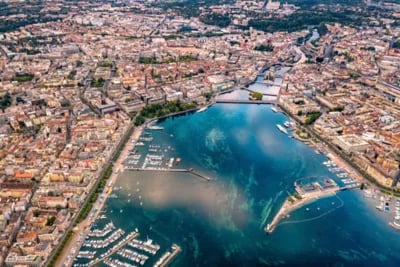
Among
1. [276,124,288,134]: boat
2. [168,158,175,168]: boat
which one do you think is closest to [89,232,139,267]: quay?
[168,158,175,168]: boat

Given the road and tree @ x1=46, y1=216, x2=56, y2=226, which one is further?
tree @ x1=46, y1=216, x2=56, y2=226

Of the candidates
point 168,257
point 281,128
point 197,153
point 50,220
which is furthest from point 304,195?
point 50,220

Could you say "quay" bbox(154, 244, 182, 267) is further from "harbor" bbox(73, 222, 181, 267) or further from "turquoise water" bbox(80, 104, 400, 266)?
"turquoise water" bbox(80, 104, 400, 266)

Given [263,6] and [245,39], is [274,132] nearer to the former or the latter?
[245,39]

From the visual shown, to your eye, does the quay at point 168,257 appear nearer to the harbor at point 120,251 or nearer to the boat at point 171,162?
the harbor at point 120,251

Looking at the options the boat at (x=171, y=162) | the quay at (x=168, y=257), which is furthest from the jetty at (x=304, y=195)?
the boat at (x=171, y=162)

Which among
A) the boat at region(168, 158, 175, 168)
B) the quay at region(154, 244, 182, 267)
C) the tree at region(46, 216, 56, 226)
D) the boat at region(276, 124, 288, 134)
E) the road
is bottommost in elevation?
the quay at region(154, 244, 182, 267)

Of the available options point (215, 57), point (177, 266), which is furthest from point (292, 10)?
point (177, 266)
